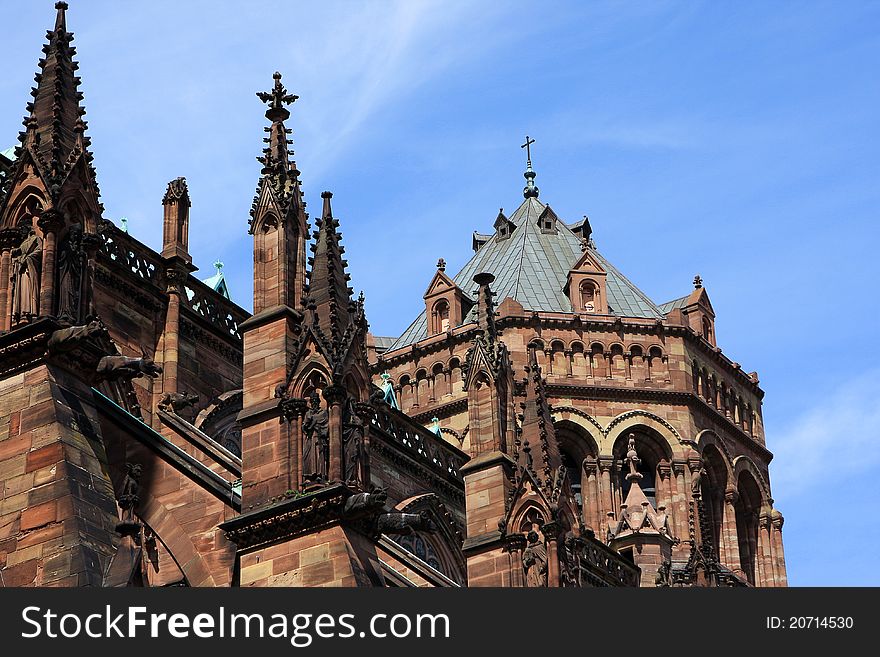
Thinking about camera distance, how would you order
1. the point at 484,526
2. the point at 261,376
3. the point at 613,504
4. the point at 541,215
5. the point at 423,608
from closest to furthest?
the point at 423,608 < the point at 261,376 < the point at 484,526 < the point at 613,504 < the point at 541,215

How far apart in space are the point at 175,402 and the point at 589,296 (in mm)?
23946

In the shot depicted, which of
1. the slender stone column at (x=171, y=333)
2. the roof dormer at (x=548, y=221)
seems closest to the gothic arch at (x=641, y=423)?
the roof dormer at (x=548, y=221)

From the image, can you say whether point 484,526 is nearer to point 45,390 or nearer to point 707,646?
point 45,390

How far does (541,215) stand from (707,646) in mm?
44093

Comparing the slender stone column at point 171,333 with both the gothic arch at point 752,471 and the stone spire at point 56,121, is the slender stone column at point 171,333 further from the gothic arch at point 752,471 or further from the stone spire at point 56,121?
the gothic arch at point 752,471

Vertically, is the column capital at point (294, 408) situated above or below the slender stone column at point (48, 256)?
below

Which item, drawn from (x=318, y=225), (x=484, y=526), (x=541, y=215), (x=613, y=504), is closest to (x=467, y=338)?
(x=613, y=504)

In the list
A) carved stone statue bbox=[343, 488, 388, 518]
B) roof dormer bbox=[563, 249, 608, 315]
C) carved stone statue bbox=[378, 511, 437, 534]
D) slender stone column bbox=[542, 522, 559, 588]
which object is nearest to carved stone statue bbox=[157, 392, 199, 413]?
slender stone column bbox=[542, 522, 559, 588]

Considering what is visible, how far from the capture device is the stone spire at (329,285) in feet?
84.9

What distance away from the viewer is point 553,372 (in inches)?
2104

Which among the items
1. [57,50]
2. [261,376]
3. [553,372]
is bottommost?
[261,376]

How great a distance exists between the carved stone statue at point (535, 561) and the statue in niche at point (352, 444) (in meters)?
6.35

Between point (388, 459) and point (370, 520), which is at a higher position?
point (388, 459)

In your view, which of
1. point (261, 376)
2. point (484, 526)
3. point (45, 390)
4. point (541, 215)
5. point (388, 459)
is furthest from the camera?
point (541, 215)
